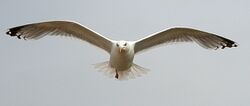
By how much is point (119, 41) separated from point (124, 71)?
49 centimetres

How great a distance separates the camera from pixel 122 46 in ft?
33.8

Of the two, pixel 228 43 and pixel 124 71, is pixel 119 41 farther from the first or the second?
pixel 228 43

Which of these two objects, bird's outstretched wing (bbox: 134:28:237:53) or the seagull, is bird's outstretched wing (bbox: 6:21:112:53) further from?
bird's outstretched wing (bbox: 134:28:237:53)

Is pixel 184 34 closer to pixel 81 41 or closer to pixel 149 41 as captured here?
pixel 149 41

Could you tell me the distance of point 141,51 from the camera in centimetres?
1070

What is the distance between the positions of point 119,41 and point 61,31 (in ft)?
2.84

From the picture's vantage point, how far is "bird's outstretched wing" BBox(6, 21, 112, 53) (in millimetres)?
10523

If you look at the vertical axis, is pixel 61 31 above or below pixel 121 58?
above

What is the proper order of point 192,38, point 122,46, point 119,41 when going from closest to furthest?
1. point 122,46
2. point 119,41
3. point 192,38

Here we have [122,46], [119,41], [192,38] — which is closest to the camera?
[122,46]

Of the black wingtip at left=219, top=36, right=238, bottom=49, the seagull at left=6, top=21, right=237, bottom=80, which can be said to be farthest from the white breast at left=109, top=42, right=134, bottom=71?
the black wingtip at left=219, top=36, right=238, bottom=49

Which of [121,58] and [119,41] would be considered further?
[119,41]

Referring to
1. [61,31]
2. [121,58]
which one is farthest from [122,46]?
[61,31]

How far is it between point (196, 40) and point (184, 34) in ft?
0.63
